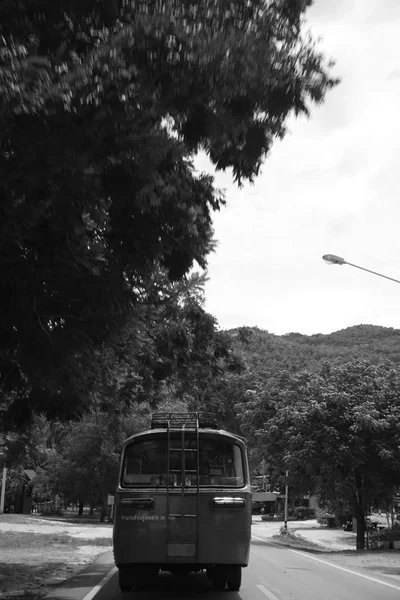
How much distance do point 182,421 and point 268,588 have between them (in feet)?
12.2

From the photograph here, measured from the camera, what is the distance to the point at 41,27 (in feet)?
19.1

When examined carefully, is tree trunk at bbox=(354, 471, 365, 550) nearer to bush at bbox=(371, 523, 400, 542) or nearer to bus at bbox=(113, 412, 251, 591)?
bush at bbox=(371, 523, 400, 542)

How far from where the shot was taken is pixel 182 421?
12.2 metres

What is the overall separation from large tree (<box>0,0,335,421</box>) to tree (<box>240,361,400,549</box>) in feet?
75.6

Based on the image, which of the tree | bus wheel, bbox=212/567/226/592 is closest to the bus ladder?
bus wheel, bbox=212/567/226/592

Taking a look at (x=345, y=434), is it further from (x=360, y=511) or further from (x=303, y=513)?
(x=303, y=513)

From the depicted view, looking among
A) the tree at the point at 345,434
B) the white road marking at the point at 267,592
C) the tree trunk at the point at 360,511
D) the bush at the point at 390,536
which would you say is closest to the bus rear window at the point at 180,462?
the white road marking at the point at 267,592

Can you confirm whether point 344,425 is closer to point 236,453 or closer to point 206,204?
point 236,453

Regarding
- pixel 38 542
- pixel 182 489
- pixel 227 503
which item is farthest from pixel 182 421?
pixel 38 542

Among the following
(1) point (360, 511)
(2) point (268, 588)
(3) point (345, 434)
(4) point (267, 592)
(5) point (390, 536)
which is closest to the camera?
(4) point (267, 592)

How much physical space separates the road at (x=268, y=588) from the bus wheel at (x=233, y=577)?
14cm

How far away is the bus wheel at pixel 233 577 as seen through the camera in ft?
39.1

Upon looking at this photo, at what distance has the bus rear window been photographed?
11539mm

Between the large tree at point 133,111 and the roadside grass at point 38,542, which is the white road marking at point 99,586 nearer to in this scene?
the large tree at point 133,111
